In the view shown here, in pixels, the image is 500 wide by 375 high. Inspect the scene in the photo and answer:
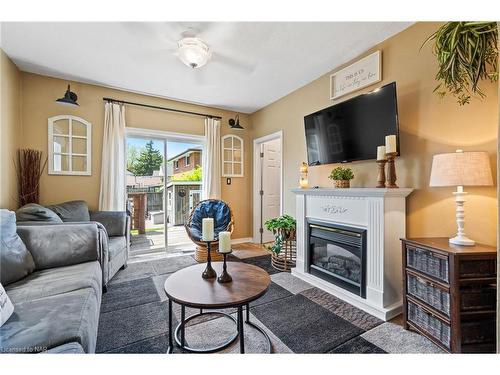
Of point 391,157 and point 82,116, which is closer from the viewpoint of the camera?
point 391,157

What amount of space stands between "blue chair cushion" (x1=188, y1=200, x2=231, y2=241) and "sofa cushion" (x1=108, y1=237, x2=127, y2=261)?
3.02 ft

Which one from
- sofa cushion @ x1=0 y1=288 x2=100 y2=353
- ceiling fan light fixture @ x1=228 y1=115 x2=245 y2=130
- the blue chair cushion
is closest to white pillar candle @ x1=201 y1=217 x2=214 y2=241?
sofa cushion @ x1=0 y1=288 x2=100 y2=353

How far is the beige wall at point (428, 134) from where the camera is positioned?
1.67 metres

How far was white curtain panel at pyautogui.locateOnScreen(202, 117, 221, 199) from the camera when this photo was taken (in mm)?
4230

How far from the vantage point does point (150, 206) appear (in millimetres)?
3998

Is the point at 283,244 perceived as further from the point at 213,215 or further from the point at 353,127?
the point at 353,127

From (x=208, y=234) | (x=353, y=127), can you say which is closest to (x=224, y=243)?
(x=208, y=234)

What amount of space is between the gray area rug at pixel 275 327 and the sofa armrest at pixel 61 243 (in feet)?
1.82

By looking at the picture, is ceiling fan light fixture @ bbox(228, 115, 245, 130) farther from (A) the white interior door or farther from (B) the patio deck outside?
(B) the patio deck outside

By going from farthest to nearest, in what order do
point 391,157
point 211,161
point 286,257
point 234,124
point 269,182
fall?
point 269,182 → point 234,124 → point 211,161 → point 286,257 → point 391,157

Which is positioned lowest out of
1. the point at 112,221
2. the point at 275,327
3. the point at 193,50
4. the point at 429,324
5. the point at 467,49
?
the point at 275,327

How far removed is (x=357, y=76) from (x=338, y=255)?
2056 mm

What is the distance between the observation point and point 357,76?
261 centimetres
